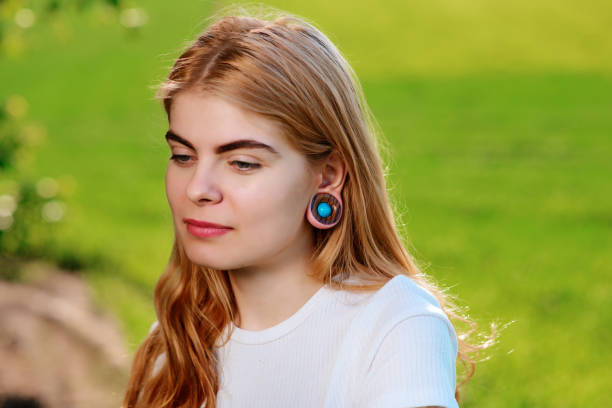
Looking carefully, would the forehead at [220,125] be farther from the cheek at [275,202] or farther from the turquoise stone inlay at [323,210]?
the turquoise stone inlay at [323,210]

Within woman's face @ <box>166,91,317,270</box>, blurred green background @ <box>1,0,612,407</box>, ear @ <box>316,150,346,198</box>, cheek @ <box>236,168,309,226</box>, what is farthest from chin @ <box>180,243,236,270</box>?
blurred green background @ <box>1,0,612,407</box>

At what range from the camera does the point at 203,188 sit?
7.52 feet

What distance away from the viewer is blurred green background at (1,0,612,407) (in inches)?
242

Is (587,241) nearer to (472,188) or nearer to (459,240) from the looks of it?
(459,240)

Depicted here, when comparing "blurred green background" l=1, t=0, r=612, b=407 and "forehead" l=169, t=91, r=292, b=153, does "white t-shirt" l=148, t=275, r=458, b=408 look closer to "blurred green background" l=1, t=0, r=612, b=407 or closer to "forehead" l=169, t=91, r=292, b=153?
"forehead" l=169, t=91, r=292, b=153

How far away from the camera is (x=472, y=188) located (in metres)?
10.7

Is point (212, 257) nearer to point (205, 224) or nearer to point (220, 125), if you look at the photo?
point (205, 224)

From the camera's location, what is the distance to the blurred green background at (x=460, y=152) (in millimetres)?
6141

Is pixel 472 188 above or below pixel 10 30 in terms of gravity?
below

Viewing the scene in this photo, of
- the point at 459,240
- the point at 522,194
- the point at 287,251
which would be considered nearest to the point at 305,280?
the point at 287,251

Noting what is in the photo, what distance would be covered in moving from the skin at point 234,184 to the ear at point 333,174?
0.03 metres

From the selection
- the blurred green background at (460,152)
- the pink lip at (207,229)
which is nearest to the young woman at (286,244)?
the pink lip at (207,229)

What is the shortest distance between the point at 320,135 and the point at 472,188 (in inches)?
333

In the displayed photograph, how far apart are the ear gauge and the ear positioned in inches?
1.1
